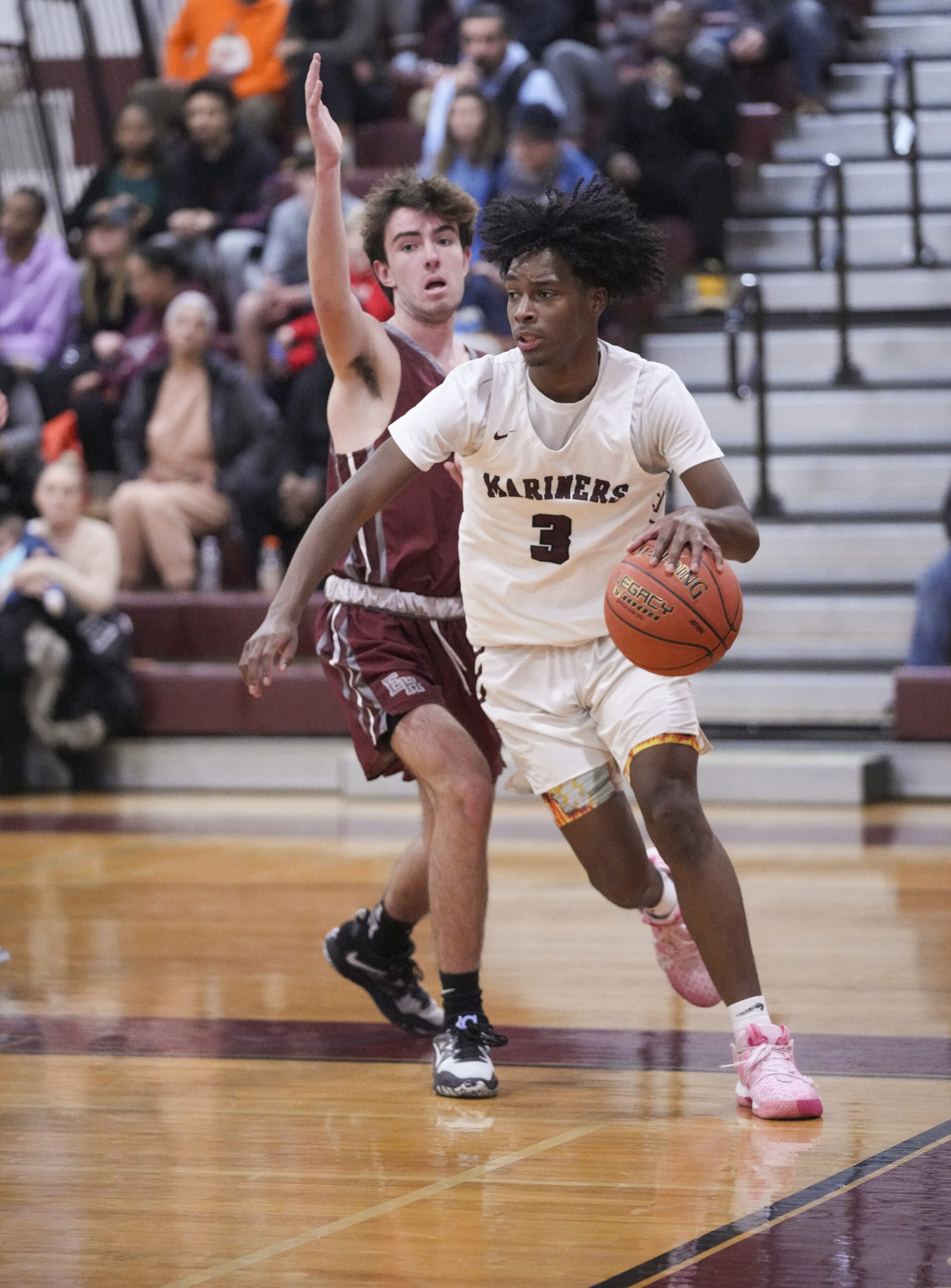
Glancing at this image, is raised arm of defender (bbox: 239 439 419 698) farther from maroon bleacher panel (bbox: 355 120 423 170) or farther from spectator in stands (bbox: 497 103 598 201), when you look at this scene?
maroon bleacher panel (bbox: 355 120 423 170)

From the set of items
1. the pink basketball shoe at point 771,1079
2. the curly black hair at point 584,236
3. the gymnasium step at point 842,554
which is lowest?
the gymnasium step at point 842,554

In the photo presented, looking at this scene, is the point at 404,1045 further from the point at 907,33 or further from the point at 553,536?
the point at 907,33

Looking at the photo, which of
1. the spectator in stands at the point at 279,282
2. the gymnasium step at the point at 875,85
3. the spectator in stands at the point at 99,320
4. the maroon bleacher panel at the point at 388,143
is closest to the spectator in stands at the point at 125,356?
the spectator in stands at the point at 99,320

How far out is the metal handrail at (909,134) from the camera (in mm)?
10828

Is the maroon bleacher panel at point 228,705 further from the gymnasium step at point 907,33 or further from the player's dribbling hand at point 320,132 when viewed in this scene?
the gymnasium step at point 907,33

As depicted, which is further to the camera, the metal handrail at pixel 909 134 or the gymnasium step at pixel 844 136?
the gymnasium step at pixel 844 136

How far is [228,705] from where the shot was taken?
933 centimetres

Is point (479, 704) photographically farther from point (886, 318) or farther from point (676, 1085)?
point (886, 318)

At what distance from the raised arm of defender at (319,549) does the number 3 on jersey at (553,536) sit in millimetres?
266

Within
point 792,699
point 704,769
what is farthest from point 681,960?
point 792,699

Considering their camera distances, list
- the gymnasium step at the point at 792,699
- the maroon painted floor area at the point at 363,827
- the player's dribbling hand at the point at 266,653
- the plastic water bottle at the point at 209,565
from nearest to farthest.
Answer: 1. the player's dribbling hand at the point at 266,653
2. the maroon painted floor area at the point at 363,827
3. the gymnasium step at the point at 792,699
4. the plastic water bottle at the point at 209,565

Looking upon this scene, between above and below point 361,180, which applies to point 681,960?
below

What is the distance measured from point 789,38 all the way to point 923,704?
5256 mm

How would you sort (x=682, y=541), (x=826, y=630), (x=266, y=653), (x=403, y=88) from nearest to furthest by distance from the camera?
(x=682, y=541)
(x=266, y=653)
(x=826, y=630)
(x=403, y=88)
